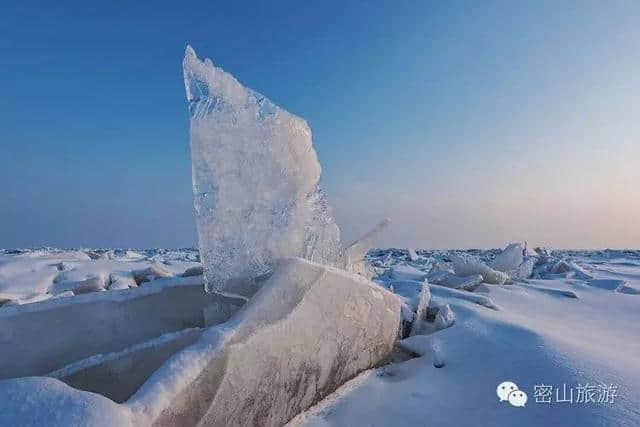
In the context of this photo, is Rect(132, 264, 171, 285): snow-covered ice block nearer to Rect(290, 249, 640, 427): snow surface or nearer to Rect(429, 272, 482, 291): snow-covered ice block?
Rect(429, 272, 482, 291): snow-covered ice block

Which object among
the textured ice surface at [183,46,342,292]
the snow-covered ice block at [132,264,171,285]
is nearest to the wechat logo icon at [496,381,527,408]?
the textured ice surface at [183,46,342,292]

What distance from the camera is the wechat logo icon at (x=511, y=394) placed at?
54.9 inches

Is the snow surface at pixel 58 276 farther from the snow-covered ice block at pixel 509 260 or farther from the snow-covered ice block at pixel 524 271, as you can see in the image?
the snow-covered ice block at pixel 524 271

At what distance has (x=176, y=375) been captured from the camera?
108 cm

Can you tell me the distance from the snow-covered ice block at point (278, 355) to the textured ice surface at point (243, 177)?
0.68ft

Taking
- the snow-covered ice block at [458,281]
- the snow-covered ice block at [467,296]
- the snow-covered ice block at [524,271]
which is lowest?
the snow-covered ice block at [524,271]

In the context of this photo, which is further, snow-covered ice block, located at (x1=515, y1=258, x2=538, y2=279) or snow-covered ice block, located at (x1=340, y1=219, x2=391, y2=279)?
snow-covered ice block, located at (x1=515, y1=258, x2=538, y2=279)

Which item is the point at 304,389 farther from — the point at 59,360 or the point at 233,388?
the point at 59,360

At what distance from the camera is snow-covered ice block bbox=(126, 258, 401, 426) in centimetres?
109

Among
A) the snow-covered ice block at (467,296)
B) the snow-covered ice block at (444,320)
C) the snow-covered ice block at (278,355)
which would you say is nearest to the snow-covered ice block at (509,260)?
the snow-covered ice block at (467,296)

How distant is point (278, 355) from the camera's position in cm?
140

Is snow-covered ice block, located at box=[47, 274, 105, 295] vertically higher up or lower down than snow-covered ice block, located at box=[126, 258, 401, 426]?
lower down

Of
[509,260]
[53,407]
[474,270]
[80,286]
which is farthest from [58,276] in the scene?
[509,260]

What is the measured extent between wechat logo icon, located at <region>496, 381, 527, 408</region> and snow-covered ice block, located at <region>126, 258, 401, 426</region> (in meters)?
0.60
